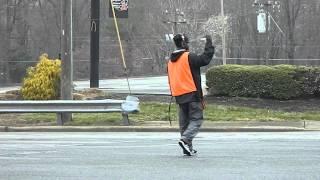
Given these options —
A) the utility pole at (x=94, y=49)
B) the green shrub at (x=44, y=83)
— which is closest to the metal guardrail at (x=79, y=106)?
the green shrub at (x=44, y=83)

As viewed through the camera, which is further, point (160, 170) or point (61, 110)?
point (61, 110)

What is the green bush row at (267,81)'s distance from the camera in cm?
2052

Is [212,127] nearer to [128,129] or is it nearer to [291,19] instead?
[128,129]

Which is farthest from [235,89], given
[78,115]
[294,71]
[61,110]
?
[61,110]

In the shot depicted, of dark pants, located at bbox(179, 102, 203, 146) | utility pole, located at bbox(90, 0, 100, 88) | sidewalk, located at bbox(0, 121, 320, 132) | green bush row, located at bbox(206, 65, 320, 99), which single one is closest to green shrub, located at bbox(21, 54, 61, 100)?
sidewalk, located at bbox(0, 121, 320, 132)

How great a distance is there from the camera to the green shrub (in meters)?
20.6

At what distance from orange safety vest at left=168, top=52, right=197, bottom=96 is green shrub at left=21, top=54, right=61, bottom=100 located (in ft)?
37.9

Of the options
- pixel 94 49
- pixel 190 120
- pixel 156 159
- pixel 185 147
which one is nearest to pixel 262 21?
pixel 94 49

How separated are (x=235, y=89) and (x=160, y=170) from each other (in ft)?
43.9

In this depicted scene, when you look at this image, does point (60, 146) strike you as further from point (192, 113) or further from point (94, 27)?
point (94, 27)

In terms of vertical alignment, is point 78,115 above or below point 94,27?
below

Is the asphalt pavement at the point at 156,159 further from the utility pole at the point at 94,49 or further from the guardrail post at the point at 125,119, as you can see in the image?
the utility pole at the point at 94,49

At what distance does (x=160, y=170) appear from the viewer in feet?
26.9

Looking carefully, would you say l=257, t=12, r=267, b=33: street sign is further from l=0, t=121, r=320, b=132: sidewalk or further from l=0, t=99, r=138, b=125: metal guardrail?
l=0, t=99, r=138, b=125: metal guardrail
